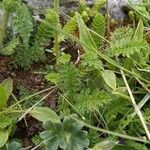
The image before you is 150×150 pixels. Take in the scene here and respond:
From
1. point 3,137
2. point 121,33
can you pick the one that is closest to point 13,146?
point 3,137

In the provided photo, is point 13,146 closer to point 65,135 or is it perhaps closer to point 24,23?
point 65,135

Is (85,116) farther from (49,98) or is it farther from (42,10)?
(42,10)


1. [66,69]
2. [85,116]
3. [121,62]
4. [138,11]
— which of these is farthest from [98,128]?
[138,11]

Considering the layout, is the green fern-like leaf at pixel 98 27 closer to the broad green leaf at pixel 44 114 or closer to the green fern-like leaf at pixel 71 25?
the green fern-like leaf at pixel 71 25

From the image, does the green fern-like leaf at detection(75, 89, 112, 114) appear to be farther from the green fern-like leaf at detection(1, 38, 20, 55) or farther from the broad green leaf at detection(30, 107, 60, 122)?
the green fern-like leaf at detection(1, 38, 20, 55)

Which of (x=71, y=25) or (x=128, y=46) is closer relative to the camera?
(x=128, y=46)

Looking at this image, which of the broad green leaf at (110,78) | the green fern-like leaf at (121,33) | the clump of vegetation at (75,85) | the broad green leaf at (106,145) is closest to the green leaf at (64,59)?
the clump of vegetation at (75,85)
